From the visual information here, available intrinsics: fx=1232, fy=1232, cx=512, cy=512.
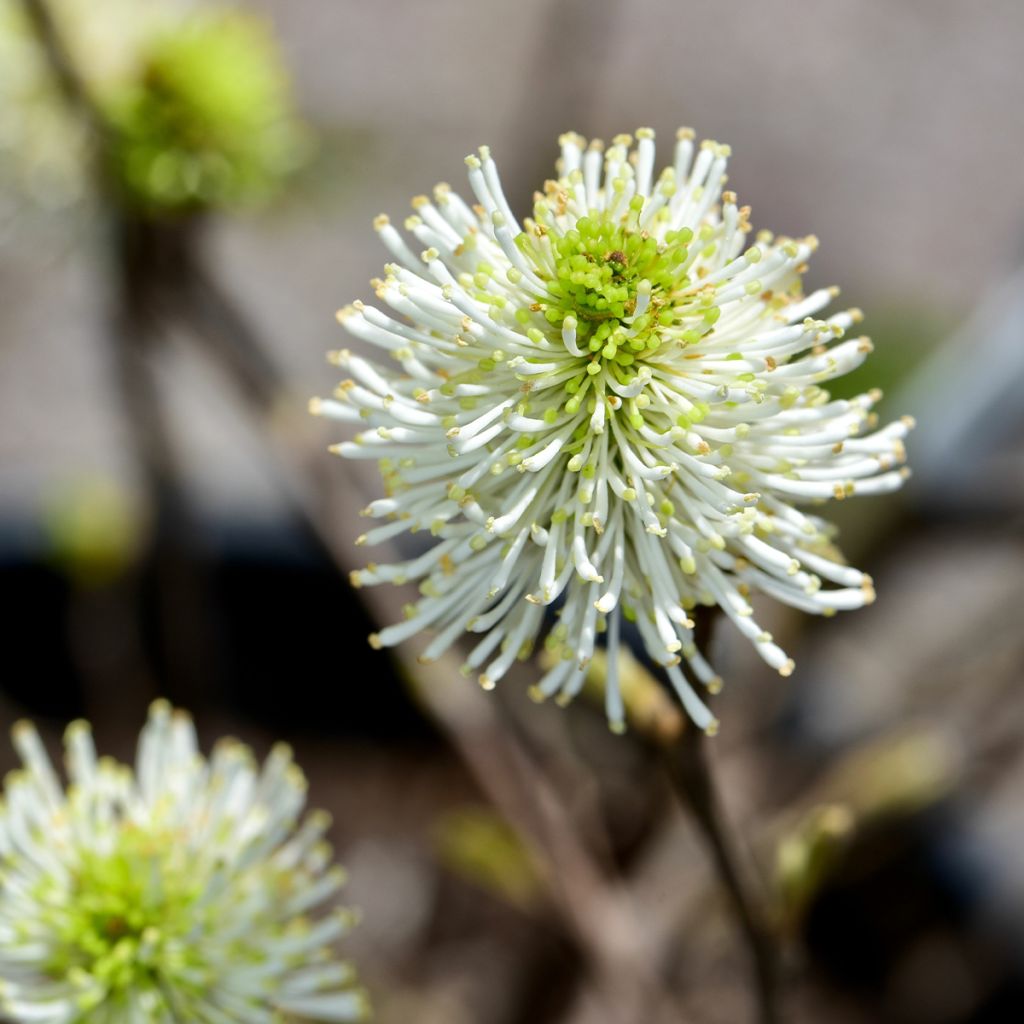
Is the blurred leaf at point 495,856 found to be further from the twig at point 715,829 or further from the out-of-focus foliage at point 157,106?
the out-of-focus foliage at point 157,106

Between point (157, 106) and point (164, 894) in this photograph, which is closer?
point (164, 894)

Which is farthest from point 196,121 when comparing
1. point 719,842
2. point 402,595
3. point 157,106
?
point 719,842

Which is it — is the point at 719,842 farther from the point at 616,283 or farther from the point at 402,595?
the point at 402,595

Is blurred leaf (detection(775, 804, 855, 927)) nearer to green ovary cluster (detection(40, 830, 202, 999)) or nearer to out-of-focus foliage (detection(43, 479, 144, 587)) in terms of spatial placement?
green ovary cluster (detection(40, 830, 202, 999))

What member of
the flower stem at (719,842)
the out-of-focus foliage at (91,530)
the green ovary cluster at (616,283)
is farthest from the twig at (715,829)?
the out-of-focus foliage at (91,530)

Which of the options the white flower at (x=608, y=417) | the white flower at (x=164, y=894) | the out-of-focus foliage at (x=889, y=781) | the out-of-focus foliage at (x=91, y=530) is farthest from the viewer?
the out-of-focus foliage at (x=91, y=530)
